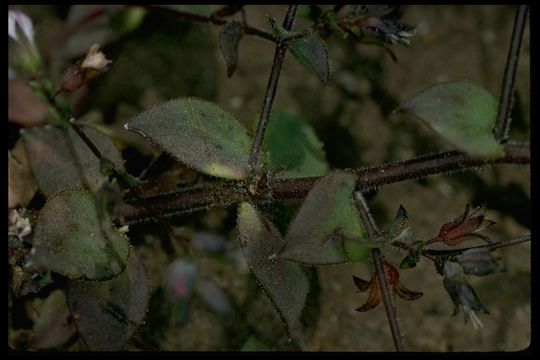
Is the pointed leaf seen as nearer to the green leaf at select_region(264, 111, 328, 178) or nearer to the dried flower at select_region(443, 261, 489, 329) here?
the green leaf at select_region(264, 111, 328, 178)

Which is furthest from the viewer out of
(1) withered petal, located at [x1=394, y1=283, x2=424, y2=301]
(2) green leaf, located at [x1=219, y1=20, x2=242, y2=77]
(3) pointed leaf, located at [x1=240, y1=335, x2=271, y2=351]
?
(3) pointed leaf, located at [x1=240, y1=335, x2=271, y2=351]

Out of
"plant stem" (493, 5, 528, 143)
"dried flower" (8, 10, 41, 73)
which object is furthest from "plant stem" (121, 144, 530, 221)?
"dried flower" (8, 10, 41, 73)

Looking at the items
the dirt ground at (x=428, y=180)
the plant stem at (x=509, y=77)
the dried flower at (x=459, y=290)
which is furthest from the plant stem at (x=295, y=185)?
the dirt ground at (x=428, y=180)

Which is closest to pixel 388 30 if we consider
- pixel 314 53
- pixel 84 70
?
pixel 314 53

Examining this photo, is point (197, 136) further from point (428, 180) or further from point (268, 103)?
point (428, 180)

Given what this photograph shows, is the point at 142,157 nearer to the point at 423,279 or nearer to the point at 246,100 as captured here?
the point at 246,100
